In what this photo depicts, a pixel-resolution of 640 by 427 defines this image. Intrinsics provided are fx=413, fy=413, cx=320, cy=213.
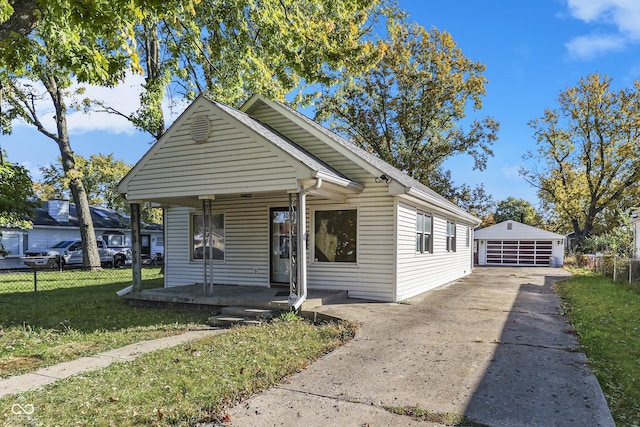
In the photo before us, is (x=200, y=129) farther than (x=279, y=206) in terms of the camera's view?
No

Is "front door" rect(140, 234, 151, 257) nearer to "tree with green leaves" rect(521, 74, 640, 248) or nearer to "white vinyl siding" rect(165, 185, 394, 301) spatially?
"white vinyl siding" rect(165, 185, 394, 301)

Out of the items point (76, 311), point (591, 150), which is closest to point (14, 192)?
point (76, 311)

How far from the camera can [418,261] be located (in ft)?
38.7

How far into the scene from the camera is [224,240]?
11.7 m

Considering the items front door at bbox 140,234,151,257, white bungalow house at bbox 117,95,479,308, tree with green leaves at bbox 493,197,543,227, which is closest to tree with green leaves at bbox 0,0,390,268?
white bungalow house at bbox 117,95,479,308

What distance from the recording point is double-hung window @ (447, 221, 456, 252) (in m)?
15.9

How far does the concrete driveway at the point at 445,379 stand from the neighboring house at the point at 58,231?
22.6 meters

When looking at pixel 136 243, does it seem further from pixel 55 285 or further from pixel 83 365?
pixel 55 285

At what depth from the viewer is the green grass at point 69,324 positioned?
600 centimetres

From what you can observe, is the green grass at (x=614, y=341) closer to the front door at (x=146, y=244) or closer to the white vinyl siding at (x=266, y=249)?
the white vinyl siding at (x=266, y=249)

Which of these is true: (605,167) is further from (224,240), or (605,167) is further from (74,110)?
(74,110)

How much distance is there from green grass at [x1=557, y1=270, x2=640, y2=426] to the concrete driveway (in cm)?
16

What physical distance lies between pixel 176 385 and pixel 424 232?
9406 mm

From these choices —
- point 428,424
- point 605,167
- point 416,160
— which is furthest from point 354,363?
point 605,167
